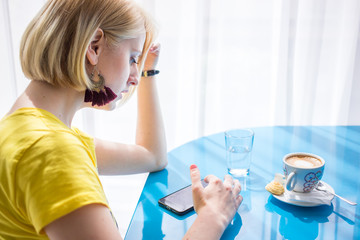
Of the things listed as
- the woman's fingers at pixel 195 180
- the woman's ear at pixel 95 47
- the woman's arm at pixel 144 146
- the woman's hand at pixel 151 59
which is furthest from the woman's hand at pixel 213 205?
the woman's hand at pixel 151 59

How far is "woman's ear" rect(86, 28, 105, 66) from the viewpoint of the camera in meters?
0.81

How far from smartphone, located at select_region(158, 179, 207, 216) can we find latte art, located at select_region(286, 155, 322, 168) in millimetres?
263

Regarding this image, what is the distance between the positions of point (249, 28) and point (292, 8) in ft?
0.82

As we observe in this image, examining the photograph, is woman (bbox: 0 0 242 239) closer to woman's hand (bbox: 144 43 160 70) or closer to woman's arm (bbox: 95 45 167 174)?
woman's arm (bbox: 95 45 167 174)

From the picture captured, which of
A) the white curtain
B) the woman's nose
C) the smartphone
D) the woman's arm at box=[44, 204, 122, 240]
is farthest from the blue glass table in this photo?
the white curtain

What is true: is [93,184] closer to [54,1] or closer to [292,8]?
[54,1]

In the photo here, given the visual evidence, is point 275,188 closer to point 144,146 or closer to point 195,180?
point 195,180

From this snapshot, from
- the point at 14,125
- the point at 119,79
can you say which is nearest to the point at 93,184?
the point at 14,125

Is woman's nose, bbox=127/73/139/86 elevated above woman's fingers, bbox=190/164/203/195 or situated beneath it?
elevated above

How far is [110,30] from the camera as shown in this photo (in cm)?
82

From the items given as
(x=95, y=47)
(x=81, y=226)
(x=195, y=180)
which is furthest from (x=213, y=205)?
(x=95, y=47)

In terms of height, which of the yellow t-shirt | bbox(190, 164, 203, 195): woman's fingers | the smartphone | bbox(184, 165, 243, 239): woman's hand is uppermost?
the yellow t-shirt

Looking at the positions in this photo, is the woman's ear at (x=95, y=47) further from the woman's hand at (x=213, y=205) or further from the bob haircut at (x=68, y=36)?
the woman's hand at (x=213, y=205)

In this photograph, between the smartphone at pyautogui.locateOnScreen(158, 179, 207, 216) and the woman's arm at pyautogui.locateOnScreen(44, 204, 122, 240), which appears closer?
the woman's arm at pyautogui.locateOnScreen(44, 204, 122, 240)
